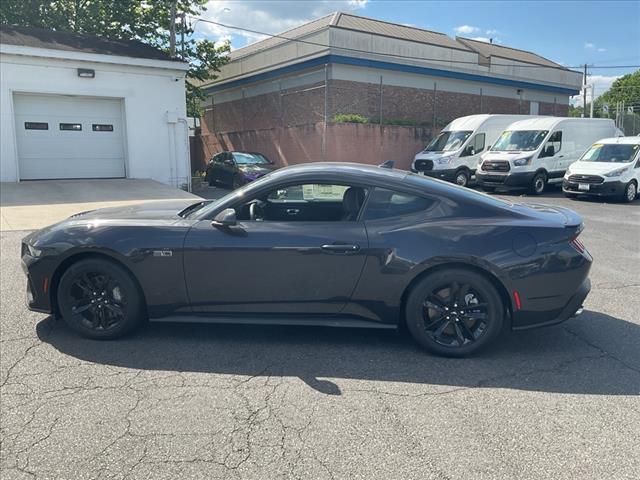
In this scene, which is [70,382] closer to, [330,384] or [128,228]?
[128,228]

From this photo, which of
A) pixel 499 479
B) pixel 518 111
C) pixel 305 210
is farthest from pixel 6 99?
pixel 518 111

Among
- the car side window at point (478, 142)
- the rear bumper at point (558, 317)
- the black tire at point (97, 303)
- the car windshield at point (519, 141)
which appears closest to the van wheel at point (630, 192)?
the car windshield at point (519, 141)

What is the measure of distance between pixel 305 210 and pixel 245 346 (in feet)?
4.18

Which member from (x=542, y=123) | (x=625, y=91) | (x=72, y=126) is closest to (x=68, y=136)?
(x=72, y=126)

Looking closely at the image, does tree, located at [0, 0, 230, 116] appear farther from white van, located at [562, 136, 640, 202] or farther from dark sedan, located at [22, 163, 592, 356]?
dark sedan, located at [22, 163, 592, 356]

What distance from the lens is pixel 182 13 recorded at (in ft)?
77.5

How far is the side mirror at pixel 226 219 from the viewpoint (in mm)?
4070

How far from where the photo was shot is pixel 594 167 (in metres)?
15.1

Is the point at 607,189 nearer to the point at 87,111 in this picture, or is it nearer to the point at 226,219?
the point at 226,219

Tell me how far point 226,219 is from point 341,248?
0.90 m

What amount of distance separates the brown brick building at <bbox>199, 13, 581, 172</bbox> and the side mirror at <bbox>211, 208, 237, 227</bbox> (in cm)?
1738

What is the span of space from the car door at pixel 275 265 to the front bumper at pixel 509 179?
14.1m

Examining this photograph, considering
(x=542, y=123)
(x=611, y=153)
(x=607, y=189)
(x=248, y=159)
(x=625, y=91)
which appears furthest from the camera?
(x=625, y=91)

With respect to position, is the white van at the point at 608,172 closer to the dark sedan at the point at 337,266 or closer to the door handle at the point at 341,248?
the dark sedan at the point at 337,266
